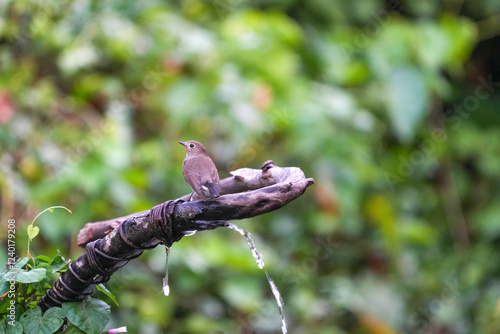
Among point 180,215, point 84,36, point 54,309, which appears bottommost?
point 84,36

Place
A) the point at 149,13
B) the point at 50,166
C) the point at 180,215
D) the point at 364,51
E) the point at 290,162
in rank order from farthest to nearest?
1. the point at 364,51
2. the point at 290,162
3. the point at 149,13
4. the point at 50,166
5. the point at 180,215

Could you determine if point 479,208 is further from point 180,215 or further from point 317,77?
point 180,215

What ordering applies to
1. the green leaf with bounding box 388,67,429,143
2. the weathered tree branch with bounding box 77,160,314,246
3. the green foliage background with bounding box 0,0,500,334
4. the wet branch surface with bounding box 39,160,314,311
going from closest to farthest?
the wet branch surface with bounding box 39,160,314,311 → the weathered tree branch with bounding box 77,160,314,246 → the green foliage background with bounding box 0,0,500,334 → the green leaf with bounding box 388,67,429,143

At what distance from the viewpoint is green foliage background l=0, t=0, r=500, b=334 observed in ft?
9.21

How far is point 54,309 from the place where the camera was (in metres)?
1.10

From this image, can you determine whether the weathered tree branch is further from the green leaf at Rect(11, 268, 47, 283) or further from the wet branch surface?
the green leaf at Rect(11, 268, 47, 283)

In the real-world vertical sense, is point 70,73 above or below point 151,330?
above

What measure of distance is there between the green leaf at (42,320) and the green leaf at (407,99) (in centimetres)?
280

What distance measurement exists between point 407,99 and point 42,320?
2841 mm

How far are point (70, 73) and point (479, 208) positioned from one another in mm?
2671

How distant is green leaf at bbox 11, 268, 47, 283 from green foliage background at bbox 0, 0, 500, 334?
3.43 feet

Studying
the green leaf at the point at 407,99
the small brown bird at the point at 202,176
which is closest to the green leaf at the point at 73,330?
the small brown bird at the point at 202,176

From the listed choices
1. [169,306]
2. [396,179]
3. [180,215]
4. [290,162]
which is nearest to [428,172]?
[396,179]

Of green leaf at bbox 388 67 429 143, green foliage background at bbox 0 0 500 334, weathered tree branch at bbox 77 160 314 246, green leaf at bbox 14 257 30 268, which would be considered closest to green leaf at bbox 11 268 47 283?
green leaf at bbox 14 257 30 268
